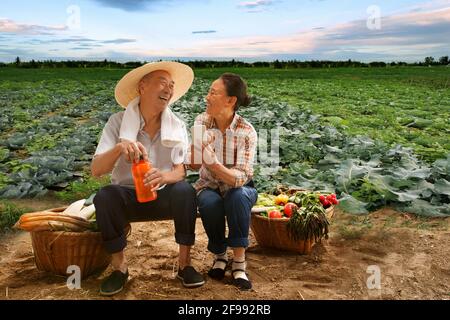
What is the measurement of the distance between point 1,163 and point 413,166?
5.09 meters

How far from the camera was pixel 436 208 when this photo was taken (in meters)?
4.51

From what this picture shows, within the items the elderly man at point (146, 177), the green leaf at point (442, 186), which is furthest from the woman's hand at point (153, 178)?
the green leaf at point (442, 186)

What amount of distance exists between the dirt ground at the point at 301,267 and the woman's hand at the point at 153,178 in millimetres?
663

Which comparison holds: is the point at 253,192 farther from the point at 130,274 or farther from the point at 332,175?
the point at 332,175

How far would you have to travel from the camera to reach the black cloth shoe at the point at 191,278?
10.5 ft

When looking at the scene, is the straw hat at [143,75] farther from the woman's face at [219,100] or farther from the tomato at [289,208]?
the tomato at [289,208]

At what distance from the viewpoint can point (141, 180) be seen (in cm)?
304

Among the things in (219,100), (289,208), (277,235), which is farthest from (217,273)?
(219,100)

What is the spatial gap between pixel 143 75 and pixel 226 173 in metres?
0.82

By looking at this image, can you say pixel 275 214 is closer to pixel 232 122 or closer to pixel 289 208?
pixel 289 208

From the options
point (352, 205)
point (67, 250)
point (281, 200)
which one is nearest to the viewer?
point (67, 250)

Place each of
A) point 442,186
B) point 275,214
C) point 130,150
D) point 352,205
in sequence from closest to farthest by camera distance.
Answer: point 130,150 < point 275,214 < point 352,205 < point 442,186

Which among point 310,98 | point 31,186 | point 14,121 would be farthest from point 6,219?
point 310,98

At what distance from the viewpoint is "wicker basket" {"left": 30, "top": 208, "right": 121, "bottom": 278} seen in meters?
3.21
